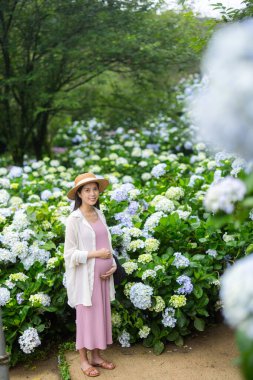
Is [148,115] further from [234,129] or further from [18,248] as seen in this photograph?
[234,129]

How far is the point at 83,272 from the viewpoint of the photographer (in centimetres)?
396

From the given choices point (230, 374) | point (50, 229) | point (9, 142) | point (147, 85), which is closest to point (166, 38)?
point (147, 85)

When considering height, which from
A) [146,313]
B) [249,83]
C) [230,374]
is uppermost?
[249,83]

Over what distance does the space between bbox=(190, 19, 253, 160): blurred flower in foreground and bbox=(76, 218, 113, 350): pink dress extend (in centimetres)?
251

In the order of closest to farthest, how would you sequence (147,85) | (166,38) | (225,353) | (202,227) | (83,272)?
1. (83,272)
2. (225,353)
3. (202,227)
4. (166,38)
5. (147,85)

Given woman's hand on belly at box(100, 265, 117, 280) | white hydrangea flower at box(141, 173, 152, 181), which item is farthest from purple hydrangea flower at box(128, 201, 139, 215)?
white hydrangea flower at box(141, 173, 152, 181)

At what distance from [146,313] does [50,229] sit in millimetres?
1210

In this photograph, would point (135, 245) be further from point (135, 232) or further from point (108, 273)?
point (108, 273)

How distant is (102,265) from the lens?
4.00 metres

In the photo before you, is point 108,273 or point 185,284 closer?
point 108,273

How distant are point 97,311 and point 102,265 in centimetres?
33

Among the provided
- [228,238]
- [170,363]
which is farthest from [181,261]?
[170,363]

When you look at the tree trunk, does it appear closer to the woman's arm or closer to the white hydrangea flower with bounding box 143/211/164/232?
the white hydrangea flower with bounding box 143/211/164/232

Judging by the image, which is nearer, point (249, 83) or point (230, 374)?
point (249, 83)
